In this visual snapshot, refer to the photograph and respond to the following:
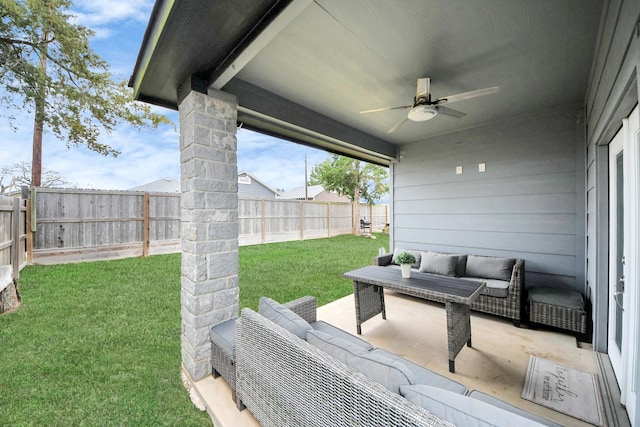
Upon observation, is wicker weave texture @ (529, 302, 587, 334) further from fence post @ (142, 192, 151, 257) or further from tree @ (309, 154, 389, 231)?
tree @ (309, 154, 389, 231)

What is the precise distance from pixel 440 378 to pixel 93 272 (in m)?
5.95

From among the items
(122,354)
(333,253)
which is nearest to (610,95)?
(122,354)

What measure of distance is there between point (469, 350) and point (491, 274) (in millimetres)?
1352

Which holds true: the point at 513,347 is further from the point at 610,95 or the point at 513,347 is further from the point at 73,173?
the point at 73,173

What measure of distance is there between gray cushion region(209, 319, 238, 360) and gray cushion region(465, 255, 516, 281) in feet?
10.7

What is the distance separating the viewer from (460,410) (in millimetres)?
813

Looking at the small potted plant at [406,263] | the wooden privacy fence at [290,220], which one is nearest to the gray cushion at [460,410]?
the small potted plant at [406,263]

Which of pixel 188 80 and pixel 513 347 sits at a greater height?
pixel 188 80

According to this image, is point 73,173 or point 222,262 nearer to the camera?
point 222,262

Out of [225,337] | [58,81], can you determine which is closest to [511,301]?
[225,337]

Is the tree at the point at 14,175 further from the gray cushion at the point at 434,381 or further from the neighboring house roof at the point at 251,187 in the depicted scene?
the gray cushion at the point at 434,381

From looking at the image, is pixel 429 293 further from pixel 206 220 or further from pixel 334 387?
pixel 206 220

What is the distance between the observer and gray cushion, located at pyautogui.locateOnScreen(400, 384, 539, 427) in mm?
759

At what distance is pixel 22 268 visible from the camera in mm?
4738
